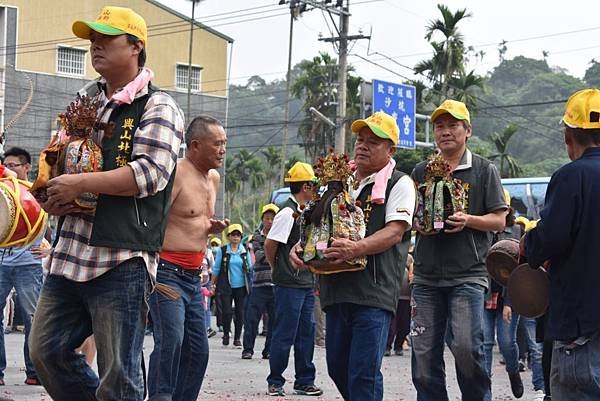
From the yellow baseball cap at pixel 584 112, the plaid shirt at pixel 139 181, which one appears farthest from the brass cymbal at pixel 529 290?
the plaid shirt at pixel 139 181

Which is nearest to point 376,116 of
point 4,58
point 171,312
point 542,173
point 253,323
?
point 171,312

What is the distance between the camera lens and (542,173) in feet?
222

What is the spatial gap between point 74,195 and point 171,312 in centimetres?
239

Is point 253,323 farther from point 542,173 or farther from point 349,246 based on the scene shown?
point 542,173

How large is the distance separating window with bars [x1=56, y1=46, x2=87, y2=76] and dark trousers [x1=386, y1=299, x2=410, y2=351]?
34.3m

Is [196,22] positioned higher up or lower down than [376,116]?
higher up

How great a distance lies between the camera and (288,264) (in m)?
11.3

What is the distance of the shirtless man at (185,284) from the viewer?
23.9ft

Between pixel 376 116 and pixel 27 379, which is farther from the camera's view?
pixel 27 379

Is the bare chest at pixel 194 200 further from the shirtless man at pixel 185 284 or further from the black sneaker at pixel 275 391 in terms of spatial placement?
the black sneaker at pixel 275 391

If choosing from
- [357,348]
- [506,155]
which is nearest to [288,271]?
[357,348]

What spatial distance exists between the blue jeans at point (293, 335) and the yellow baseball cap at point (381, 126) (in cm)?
415

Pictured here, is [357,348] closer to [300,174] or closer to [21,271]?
[300,174]

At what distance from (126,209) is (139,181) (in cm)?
17
